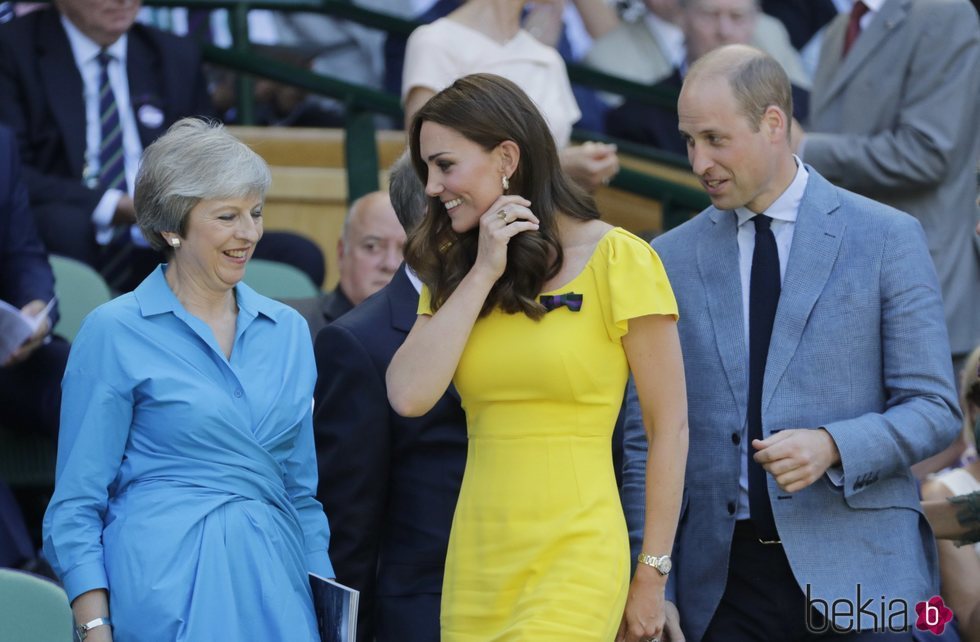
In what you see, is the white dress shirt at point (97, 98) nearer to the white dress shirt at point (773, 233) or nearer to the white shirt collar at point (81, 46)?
the white shirt collar at point (81, 46)

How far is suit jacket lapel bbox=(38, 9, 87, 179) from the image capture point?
6.48 meters

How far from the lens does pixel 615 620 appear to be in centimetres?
336

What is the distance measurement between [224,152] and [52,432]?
2.30 metres

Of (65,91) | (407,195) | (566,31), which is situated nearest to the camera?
(407,195)

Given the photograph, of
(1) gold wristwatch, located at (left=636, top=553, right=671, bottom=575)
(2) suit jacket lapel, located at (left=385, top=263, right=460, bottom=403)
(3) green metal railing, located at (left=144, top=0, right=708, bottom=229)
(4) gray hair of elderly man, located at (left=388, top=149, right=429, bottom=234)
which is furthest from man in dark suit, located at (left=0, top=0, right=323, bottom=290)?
(1) gold wristwatch, located at (left=636, top=553, right=671, bottom=575)

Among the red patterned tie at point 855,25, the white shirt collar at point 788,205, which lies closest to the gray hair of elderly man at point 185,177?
the white shirt collar at point 788,205

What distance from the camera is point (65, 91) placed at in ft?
21.3

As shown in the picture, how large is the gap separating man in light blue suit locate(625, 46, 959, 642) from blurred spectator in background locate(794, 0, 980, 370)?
1977 mm

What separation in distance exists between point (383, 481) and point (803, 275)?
3.85 ft

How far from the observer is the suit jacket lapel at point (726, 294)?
3914mm

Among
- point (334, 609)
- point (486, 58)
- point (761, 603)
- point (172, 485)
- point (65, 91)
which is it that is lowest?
point (761, 603)

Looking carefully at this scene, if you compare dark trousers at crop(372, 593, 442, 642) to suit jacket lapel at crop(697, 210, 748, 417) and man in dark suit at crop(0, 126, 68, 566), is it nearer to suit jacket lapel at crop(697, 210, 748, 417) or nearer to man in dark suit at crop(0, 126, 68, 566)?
suit jacket lapel at crop(697, 210, 748, 417)

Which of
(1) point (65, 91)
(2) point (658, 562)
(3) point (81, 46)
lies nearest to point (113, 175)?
(1) point (65, 91)

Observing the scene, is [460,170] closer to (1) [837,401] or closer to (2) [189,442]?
(2) [189,442]
